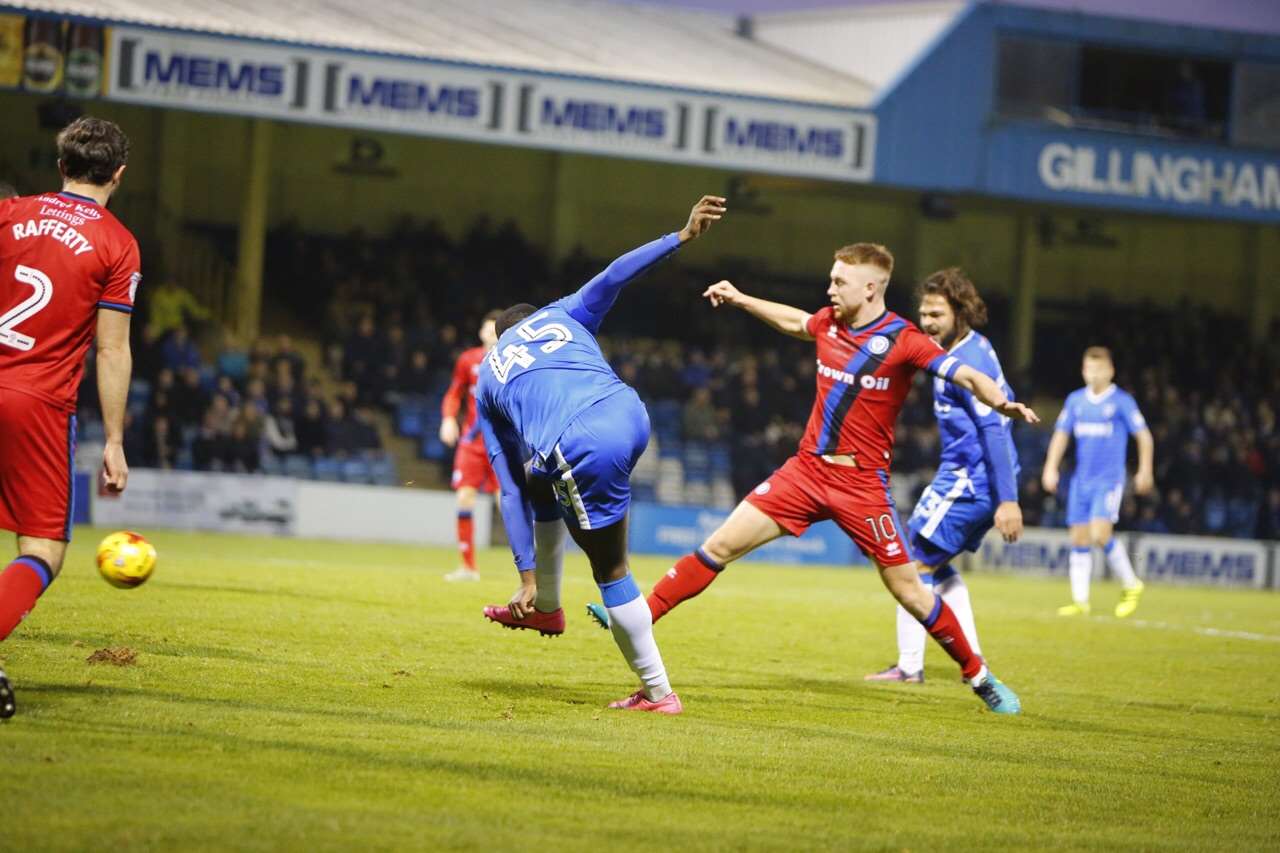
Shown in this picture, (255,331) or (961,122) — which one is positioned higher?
(961,122)

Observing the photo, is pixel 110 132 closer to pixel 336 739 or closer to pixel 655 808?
pixel 336 739

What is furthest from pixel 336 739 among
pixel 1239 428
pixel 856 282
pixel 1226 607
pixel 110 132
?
pixel 1239 428

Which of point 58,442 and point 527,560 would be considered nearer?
point 58,442

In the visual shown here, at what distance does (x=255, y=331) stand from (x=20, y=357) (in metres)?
22.9

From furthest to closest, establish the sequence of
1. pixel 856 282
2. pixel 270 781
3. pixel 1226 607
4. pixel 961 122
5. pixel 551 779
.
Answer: pixel 961 122 < pixel 1226 607 < pixel 856 282 < pixel 551 779 < pixel 270 781

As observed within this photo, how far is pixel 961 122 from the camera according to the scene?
31.3 meters

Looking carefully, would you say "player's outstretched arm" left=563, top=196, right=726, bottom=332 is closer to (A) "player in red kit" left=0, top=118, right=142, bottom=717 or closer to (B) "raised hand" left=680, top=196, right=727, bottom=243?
(B) "raised hand" left=680, top=196, right=727, bottom=243

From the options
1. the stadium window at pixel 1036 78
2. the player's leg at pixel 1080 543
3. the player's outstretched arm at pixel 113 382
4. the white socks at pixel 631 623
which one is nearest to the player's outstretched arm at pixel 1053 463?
the player's leg at pixel 1080 543

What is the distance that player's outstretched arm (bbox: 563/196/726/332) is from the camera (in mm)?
8023

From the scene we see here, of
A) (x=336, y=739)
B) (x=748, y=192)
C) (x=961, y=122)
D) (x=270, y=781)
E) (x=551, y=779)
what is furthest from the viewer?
(x=748, y=192)

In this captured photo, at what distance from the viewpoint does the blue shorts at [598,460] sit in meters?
7.84

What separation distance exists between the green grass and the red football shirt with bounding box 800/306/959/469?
4.77ft

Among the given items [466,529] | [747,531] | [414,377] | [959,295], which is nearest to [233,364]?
[414,377]

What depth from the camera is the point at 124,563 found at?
903cm
